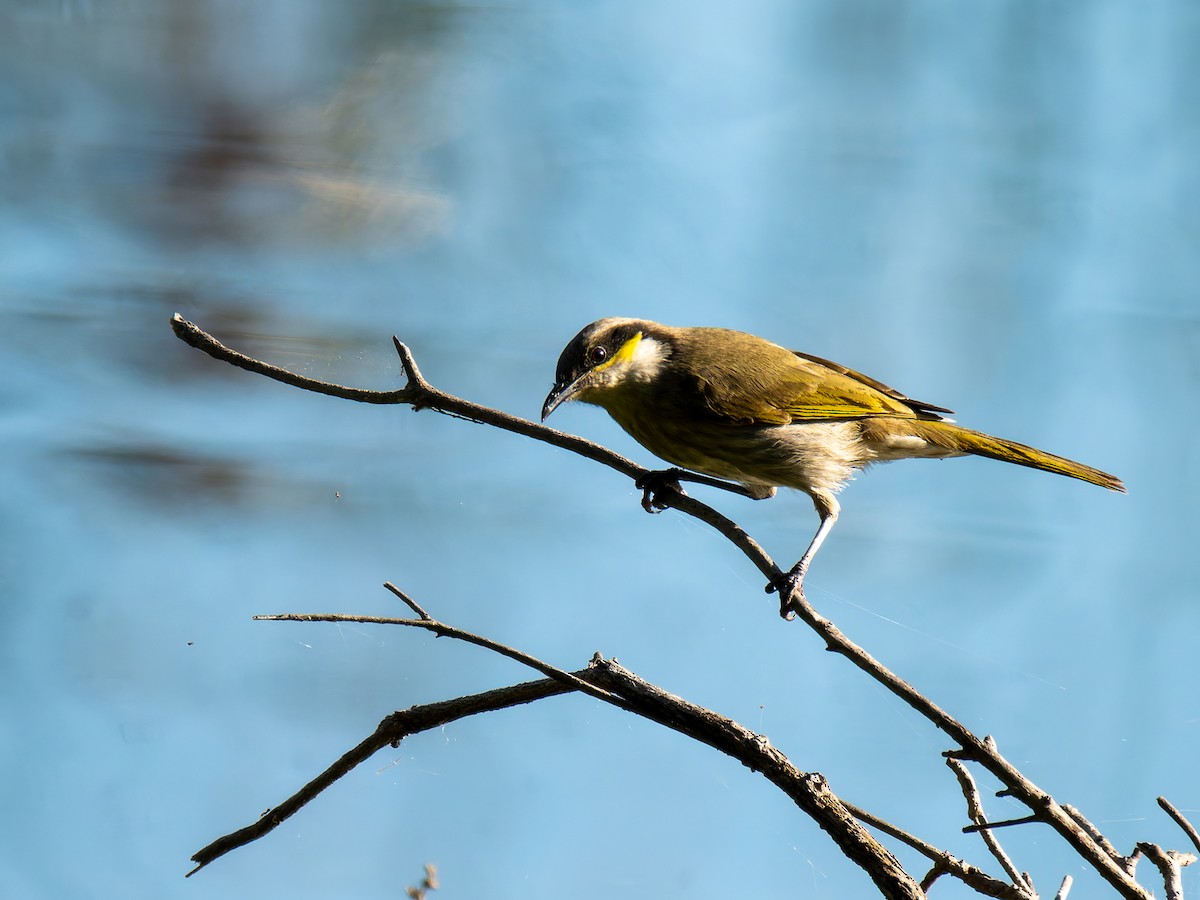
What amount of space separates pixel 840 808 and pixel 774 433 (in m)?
1.55

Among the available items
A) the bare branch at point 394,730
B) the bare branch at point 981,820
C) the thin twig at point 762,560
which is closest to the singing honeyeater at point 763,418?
the thin twig at point 762,560

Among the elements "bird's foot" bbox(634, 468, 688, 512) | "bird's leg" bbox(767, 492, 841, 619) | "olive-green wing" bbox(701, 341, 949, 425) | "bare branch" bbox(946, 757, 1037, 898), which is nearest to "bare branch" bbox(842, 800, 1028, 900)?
"bare branch" bbox(946, 757, 1037, 898)

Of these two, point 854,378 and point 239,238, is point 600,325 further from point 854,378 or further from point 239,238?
point 239,238

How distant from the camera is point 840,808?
4.19 ft

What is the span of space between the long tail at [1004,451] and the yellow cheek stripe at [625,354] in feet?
2.84

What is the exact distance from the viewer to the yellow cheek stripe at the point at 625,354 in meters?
2.63

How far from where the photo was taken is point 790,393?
2.81 m

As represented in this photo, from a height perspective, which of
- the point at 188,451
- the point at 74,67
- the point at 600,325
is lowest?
the point at 188,451

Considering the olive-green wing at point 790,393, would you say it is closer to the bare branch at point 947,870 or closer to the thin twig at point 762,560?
the thin twig at point 762,560

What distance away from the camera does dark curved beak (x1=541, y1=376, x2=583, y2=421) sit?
239 centimetres

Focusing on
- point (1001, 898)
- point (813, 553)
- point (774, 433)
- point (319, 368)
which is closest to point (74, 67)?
point (319, 368)

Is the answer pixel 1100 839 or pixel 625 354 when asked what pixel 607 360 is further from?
pixel 1100 839

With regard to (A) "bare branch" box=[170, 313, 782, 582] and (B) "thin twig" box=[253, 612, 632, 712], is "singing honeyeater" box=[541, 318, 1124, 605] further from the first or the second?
(B) "thin twig" box=[253, 612, 632, 712]

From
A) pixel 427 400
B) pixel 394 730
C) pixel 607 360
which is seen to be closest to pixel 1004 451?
pixel 607 360
